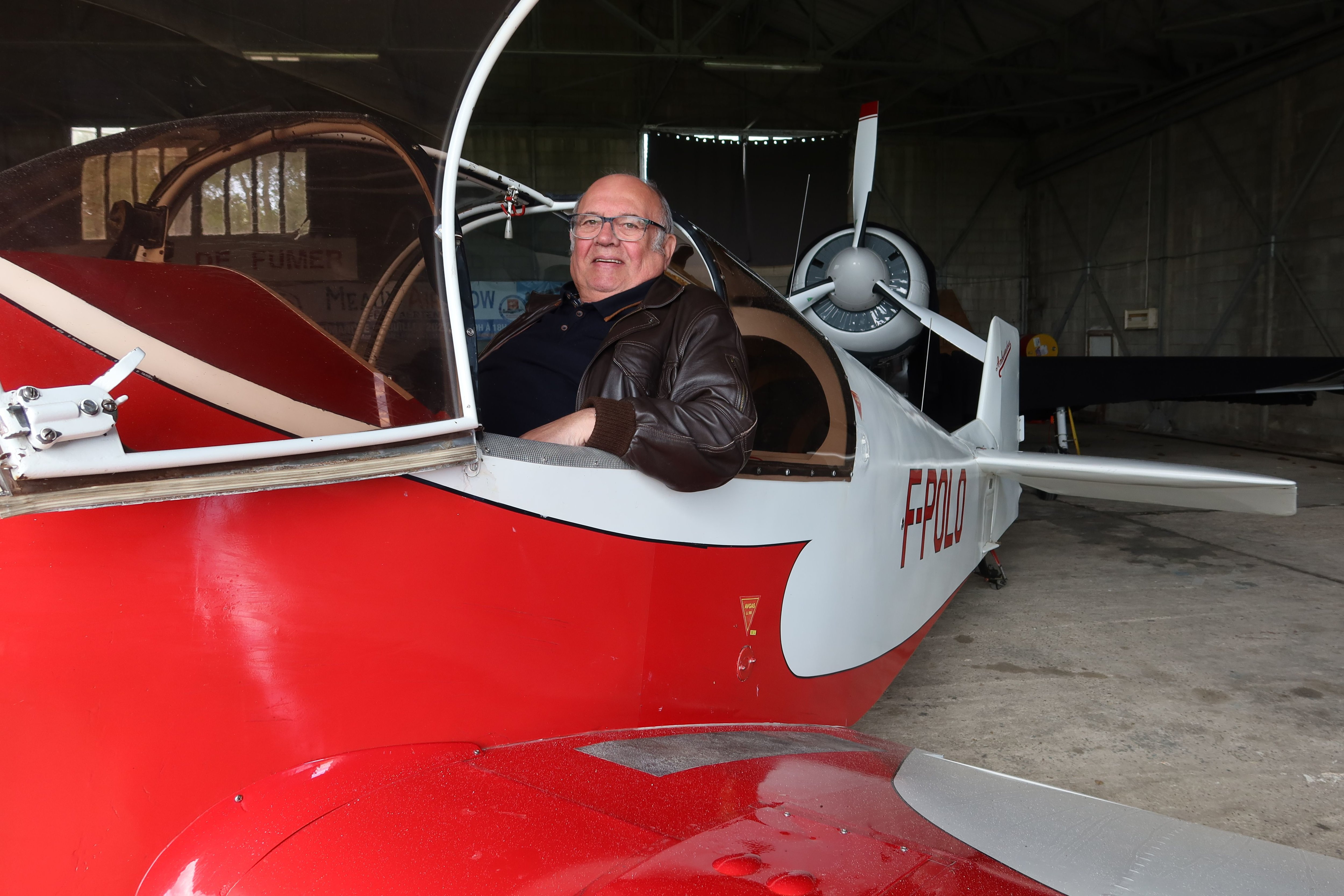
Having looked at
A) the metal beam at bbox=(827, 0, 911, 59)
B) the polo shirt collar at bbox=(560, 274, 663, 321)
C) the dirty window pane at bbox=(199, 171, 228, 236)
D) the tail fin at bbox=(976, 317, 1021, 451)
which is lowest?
the tail fin at bbox=(976, 317, 1021, 451)

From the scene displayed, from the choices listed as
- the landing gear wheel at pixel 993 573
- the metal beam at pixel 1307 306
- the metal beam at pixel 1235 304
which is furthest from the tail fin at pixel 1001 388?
the metal beam at pixel 1235 304

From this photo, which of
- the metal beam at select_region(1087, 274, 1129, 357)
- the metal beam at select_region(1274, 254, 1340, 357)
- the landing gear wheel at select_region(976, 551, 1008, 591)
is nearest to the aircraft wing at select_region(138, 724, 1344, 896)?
the landing gear wheel at select_region(976, 551, 1008, 591)

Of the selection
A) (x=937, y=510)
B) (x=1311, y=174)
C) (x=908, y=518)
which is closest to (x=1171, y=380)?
(x=937, y=510)

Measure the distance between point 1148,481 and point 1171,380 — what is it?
5.02 m

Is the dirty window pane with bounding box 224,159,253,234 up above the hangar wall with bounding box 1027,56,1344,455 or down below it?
below

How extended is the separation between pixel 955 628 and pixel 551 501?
350 centimetres

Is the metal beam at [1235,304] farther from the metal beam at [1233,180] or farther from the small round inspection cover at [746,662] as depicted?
the small round inspection cover at [746,662]

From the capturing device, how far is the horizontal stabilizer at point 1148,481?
302 centimetres

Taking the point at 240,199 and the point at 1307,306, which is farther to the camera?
the point at 1307,306

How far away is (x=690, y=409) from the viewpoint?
1.49 metres

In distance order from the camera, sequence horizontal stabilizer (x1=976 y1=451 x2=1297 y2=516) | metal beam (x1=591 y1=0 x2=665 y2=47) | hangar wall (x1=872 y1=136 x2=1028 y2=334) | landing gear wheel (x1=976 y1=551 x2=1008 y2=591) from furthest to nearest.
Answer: hangar wall (x1=872 y1=136 x2=1028 y2=334) → metal beam (x1=591 y1=0 x2=665 y2=47) → landing gear wheel (x1=976 y1=551 x2=1008 y2=591) → horizontal stabilizer (x1=976 y1=451 x2=1297 y2=516)

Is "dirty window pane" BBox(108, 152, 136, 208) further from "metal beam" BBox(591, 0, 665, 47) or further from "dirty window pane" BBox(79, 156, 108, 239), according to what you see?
"metal beam" BBox(591, 0, 665, 47)

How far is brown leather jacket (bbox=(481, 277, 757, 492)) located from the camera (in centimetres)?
143

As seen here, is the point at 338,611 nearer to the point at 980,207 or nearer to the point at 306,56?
the point at 306,56
